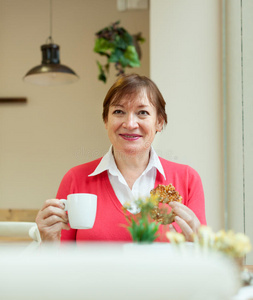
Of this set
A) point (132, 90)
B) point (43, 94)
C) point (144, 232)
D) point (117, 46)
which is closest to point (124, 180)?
point (132, 90)

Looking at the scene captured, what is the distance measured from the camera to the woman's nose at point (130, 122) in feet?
4.11

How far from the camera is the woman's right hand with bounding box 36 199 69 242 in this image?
960 mm

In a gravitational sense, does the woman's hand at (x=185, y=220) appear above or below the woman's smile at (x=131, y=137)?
below

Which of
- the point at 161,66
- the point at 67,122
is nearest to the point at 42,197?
the point at 67,122

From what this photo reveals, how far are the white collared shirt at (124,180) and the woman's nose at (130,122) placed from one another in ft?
0.47

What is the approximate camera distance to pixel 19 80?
3840 millimetres

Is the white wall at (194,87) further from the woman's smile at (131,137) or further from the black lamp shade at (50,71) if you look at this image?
the black lamp shade at (50,71)

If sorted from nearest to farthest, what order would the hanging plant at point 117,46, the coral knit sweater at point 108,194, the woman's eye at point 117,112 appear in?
the coral knit sweater at point 108,194 < the woman's eye at point 117,112 < the hanging plant at point 117,46

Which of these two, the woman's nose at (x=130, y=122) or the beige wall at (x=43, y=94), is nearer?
the woman's nose at (x=130, y=122)

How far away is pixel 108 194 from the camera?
126 centimetres

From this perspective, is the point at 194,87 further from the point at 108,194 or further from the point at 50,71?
the point at 50,71

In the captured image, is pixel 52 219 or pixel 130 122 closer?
pixel 52 219

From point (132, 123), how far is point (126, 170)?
177mm

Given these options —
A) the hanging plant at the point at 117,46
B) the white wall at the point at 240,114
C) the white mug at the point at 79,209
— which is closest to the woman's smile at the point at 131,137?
the white mug at the point at 79,209
